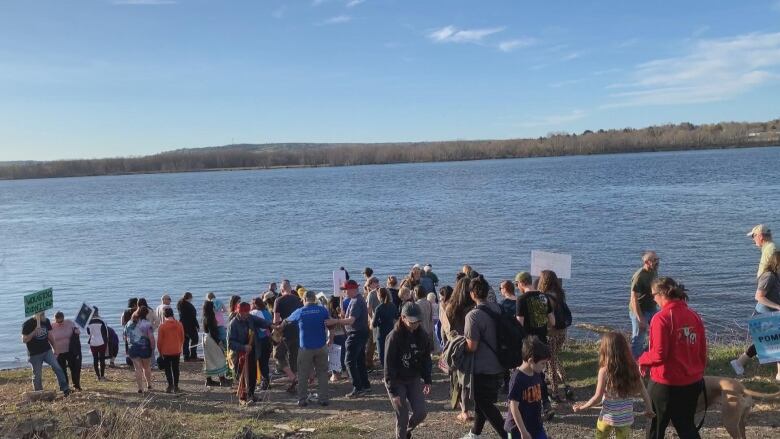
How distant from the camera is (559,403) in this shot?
853cm

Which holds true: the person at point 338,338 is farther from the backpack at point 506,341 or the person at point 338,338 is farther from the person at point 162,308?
the backpack at point 506,341

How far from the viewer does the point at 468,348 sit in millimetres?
6938

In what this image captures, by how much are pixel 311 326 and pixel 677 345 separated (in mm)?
5014

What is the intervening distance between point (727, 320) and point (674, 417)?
41.6ft

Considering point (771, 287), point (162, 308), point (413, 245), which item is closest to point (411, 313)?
point (771, 287)

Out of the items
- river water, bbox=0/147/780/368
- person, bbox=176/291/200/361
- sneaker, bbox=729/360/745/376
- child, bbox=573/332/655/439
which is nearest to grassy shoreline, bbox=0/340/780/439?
sneaker, bbox=729/360/745/376

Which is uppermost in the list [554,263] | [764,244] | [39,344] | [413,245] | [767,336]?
[764,244]

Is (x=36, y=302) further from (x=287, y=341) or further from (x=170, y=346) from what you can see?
(x=287, y=341)

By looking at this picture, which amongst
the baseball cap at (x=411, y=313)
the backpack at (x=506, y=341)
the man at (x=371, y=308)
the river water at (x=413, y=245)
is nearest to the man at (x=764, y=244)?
the backpack at (x=506, y=341)

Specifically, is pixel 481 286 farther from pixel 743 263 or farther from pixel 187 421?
pixel 743 263

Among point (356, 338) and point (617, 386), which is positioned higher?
point (617, 386)

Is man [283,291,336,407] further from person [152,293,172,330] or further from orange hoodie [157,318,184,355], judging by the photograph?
person [152,293,172,330]

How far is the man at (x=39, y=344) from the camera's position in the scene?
1083cm

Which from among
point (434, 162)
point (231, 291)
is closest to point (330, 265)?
point (231, 291)
